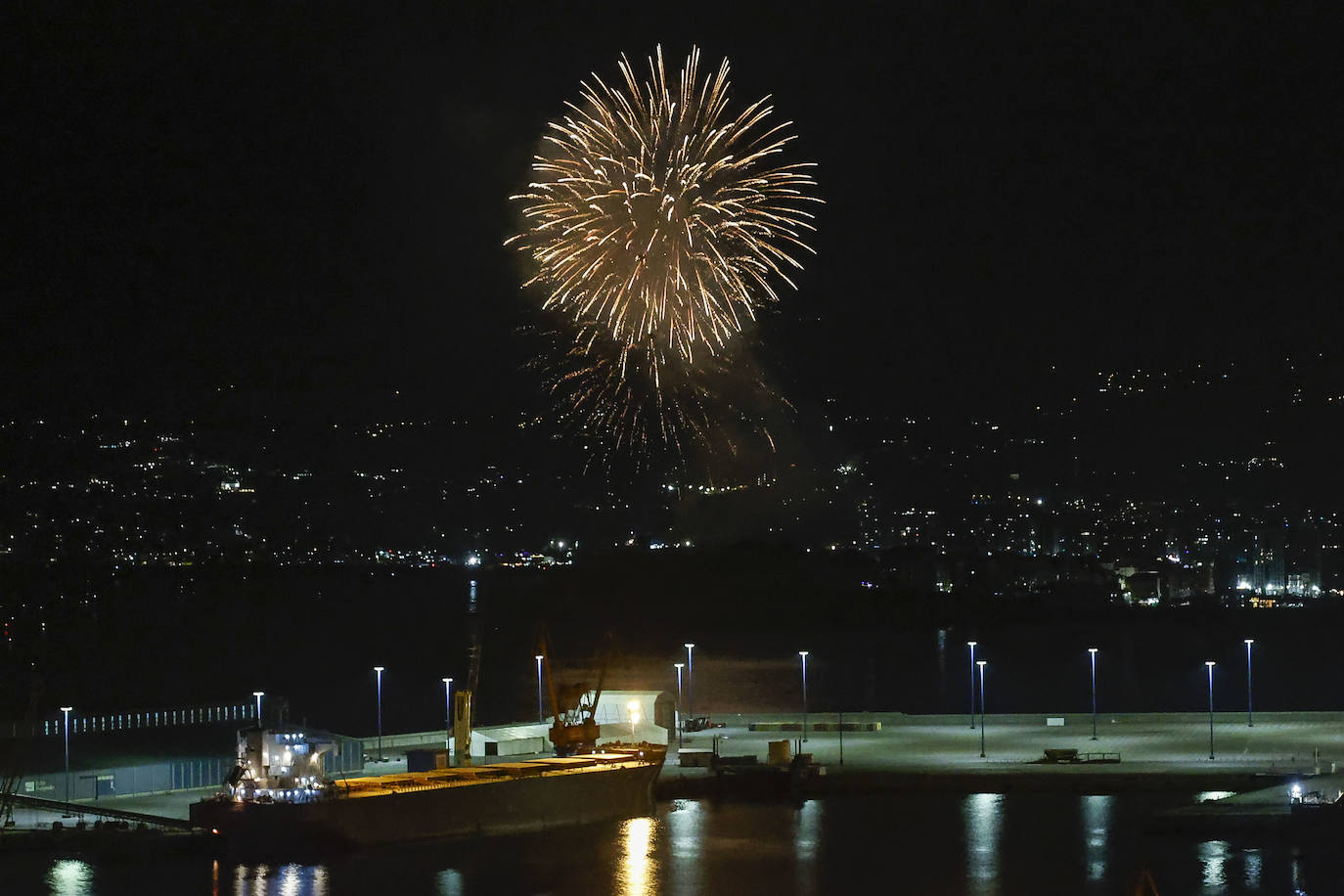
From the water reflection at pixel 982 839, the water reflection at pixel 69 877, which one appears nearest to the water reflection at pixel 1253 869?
the water reflection at pixel 982 839

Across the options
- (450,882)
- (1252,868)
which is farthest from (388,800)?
(1252,868)

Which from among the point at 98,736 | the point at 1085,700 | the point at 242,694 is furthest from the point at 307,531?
the point at 98,736

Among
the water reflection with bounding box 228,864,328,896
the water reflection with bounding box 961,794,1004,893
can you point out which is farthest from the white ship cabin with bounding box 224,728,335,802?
the water reflection with bounding box 961,794,1004,893

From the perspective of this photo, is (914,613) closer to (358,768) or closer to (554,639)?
(554,639)

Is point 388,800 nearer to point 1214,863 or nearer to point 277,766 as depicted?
point 277,766

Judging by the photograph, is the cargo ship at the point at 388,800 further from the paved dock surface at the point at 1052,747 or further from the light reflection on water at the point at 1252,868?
the light reflection on water at the point at 1252,868

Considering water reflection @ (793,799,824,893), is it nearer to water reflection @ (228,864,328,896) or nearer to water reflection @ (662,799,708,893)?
water reflection @ (662,799,708,893)

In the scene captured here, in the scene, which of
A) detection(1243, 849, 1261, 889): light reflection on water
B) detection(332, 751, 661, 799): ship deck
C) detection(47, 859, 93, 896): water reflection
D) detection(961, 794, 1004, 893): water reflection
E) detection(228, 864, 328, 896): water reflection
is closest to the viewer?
detection(47, 859, 93, 896): water reflection
